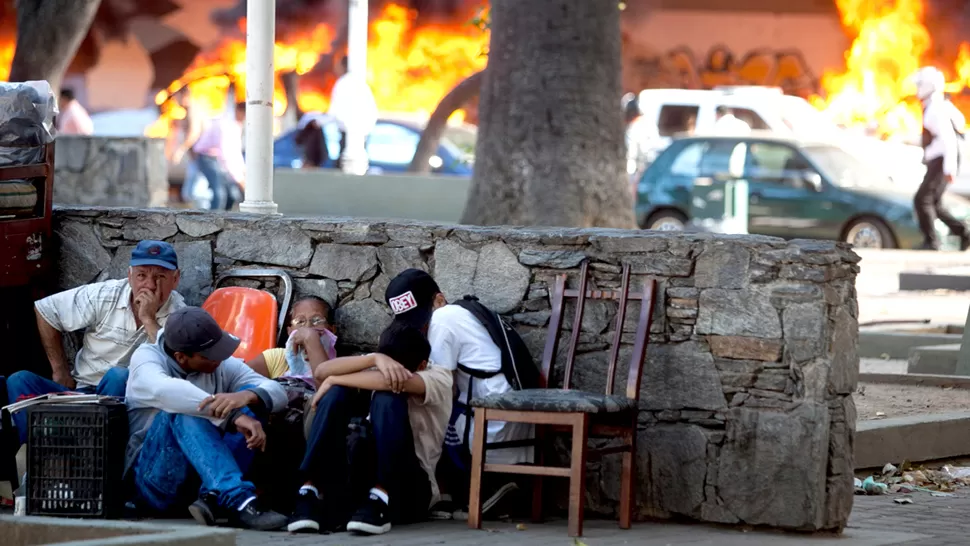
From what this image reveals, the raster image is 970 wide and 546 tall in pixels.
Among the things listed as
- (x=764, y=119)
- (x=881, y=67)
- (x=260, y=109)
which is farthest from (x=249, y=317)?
(x=881, y=67)

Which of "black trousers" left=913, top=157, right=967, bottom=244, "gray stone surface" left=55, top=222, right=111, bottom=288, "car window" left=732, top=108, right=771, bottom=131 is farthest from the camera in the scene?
"car window" left=732, top=108, right=771, bottom=131

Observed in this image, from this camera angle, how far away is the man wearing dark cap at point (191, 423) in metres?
6.18

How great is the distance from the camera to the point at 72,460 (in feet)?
20.5

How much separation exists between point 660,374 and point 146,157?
12840mm

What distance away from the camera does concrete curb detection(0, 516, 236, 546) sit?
15.6 feet

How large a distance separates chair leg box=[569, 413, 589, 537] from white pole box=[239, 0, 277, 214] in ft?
10.4

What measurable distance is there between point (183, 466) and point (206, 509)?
25cm

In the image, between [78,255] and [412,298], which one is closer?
[412,298]

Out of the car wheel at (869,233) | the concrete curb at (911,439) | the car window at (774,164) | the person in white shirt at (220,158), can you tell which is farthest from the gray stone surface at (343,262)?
the car window at (774,164)

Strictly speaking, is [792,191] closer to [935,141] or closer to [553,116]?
[935,141]

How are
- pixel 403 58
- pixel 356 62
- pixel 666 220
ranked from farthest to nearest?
pixel 403 58 → pixel 666 220 → pixel 356 62

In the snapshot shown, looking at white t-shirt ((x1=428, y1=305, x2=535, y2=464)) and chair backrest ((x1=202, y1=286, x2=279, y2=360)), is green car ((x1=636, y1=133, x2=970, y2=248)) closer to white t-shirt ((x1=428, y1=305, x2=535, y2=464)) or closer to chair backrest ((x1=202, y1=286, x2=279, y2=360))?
chair backrest ((x1=202, y1=286, x2=279, y2=360))

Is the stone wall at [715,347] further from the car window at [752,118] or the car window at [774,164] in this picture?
the car window at [752,118]

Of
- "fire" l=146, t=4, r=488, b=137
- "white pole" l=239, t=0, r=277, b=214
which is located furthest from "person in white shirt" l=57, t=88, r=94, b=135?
"fire" l=146, t=4, r=488, b=137
